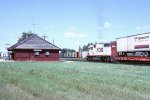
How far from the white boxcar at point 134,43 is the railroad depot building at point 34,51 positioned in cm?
1862

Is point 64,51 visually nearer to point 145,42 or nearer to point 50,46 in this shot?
point 50,46

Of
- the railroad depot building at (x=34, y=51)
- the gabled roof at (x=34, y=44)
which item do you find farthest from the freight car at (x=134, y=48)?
the gabled roof at (x=34, y=44)

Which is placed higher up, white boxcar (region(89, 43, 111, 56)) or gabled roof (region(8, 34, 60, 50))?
gabled roof (region(8, 34, 60, 50))

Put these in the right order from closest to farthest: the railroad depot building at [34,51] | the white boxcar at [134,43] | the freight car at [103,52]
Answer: the white boxcar at [134,43], the freight car at [103,52], the railroad depot building at [34,51]

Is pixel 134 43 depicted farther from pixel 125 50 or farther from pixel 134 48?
pixel 125 50

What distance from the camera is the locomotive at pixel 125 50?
41.1 m

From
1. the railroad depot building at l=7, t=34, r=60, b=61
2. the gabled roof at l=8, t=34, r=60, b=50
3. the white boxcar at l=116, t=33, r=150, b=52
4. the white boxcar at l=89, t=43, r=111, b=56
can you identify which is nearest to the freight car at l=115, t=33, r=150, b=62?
the white boxcar at l=116, t=33, r=150, b=52

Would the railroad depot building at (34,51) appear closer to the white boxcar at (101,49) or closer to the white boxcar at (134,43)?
the white boxcar at (101,49)

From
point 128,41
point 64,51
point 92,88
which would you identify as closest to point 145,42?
point 128,41

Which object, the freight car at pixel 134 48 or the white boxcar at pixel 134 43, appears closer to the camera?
the white boxcar at pixel 134 43

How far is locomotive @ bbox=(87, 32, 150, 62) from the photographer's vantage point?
1617 inches

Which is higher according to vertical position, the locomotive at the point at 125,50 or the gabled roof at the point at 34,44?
the gabled roof at the point at 34,44

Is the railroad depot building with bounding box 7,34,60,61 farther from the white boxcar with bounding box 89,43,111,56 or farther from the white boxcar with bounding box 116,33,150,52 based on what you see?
the white boxcar with bounding box 116,33,150,52

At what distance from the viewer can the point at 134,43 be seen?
144 feet
